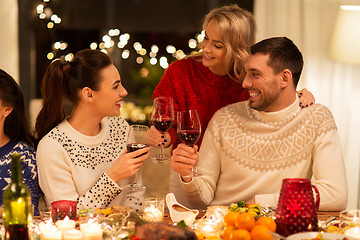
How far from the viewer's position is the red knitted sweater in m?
2.74

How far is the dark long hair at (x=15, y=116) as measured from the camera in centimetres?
235

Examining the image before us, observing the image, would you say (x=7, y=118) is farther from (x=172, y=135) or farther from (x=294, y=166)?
(x=294, y=166)

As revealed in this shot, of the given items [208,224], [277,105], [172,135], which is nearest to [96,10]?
[172,135]

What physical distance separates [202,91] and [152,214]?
1.15 meters

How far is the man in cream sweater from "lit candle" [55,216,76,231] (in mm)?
749

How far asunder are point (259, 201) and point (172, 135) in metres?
0.77

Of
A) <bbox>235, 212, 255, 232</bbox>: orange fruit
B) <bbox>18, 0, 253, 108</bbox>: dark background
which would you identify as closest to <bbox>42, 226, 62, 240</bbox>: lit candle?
<bbox>235, 212, 255, 232</bbox>: orange fruit

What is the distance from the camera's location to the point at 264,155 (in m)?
2.38

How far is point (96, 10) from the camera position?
5.91 meters

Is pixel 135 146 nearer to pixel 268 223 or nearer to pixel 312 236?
pixel 268 223

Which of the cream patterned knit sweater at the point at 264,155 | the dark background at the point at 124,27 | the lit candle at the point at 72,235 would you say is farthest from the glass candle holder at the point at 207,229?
the dark background at the point at 124,27

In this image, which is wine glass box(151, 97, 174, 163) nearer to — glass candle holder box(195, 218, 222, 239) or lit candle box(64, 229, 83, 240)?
glass candle holder box(195, 218, 222, 239)

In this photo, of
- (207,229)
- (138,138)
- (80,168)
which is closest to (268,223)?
(207,229)

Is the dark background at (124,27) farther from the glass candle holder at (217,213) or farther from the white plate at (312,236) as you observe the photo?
the white plate at (312,236)
